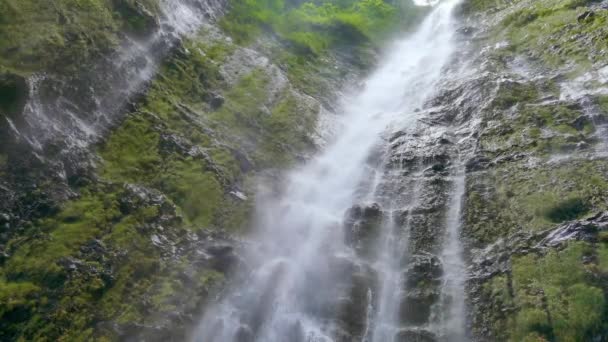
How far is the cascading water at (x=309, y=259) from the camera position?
1427 cm

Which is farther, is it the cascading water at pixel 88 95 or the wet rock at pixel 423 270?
the wet rock at pixel 423 270

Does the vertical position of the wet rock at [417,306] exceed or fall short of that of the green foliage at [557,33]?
it falls short

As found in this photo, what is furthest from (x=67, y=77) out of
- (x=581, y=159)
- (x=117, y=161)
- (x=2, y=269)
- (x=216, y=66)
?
(x=581, y=159)

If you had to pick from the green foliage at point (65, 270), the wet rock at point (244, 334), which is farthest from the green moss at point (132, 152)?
the wet rock at point (244, 334)

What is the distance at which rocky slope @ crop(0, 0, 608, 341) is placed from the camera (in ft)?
41.4

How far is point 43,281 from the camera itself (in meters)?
12.2

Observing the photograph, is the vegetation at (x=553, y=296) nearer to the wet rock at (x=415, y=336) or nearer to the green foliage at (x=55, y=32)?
A: the wet rock at (x=415, y=336)

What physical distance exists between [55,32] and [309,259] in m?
12.3

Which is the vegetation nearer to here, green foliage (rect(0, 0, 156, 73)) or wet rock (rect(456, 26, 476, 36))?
green foliage (rect(0, 0, 156, 73))

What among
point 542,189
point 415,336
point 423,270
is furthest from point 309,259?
point 542,189

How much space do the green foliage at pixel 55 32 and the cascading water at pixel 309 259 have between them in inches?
356

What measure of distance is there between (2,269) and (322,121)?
17.4 m

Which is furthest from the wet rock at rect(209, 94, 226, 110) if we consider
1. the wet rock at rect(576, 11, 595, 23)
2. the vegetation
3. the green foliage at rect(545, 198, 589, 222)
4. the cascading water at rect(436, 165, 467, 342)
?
the wet rock at rect(576, 11, 595, 23)

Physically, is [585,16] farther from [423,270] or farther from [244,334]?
[244,334]
